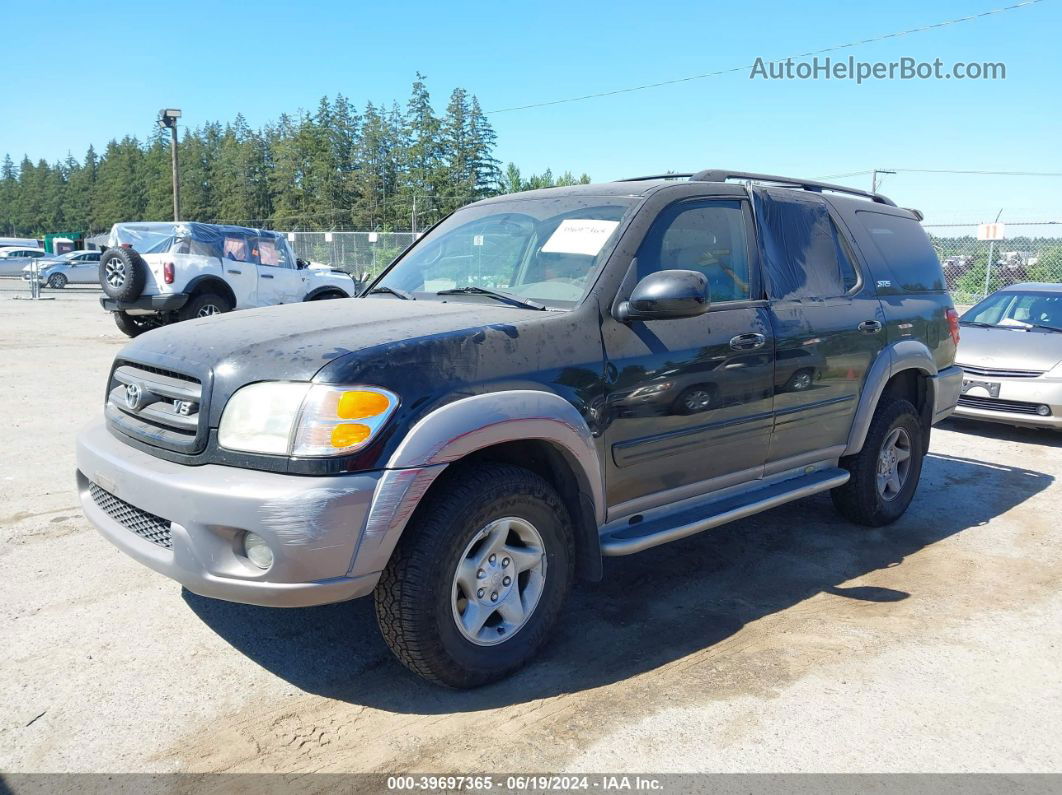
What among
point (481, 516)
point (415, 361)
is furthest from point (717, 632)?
point (415, 361)

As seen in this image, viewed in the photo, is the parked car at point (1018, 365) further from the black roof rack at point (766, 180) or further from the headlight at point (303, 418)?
the headlight at point (303, 418)

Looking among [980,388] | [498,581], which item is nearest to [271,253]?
[980,388]

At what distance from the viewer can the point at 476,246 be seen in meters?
4.07

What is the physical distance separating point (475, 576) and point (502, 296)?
127 centimetres

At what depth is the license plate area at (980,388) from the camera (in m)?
7.72

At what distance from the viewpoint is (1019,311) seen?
867 cm

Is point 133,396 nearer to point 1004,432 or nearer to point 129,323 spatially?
point 1004,432

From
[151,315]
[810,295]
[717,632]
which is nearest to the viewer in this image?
[717,632]

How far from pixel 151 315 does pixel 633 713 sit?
1250 centimetres

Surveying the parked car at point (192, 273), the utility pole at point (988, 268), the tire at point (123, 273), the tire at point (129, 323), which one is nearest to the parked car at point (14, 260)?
the tire at point (129, 323)

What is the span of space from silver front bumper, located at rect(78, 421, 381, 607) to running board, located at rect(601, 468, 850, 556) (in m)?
1.13

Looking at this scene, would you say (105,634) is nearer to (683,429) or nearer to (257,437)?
(257,437)

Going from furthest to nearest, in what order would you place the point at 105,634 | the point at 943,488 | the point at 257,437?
the point at 943,488, the point at 105,634, the point at 257,437

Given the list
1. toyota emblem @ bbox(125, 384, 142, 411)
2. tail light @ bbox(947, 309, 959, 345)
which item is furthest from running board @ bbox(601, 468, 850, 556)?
toyota emblem @ bbox(125, 384, 142, 411)
